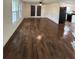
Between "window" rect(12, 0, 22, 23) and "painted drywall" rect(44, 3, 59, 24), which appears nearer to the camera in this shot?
"window" rect(12, 0, 22, 23)

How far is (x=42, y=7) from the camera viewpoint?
67.3 feet

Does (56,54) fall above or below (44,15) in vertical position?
below

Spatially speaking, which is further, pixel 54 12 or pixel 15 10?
pixel 54 12

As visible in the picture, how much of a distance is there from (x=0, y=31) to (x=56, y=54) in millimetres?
3070

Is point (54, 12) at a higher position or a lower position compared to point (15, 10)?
higher

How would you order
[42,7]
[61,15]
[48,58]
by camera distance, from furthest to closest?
[42,7], [61,15], [48,58]

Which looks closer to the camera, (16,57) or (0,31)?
(0,31)

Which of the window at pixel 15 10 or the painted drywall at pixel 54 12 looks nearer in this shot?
the window at pixel 15 10
